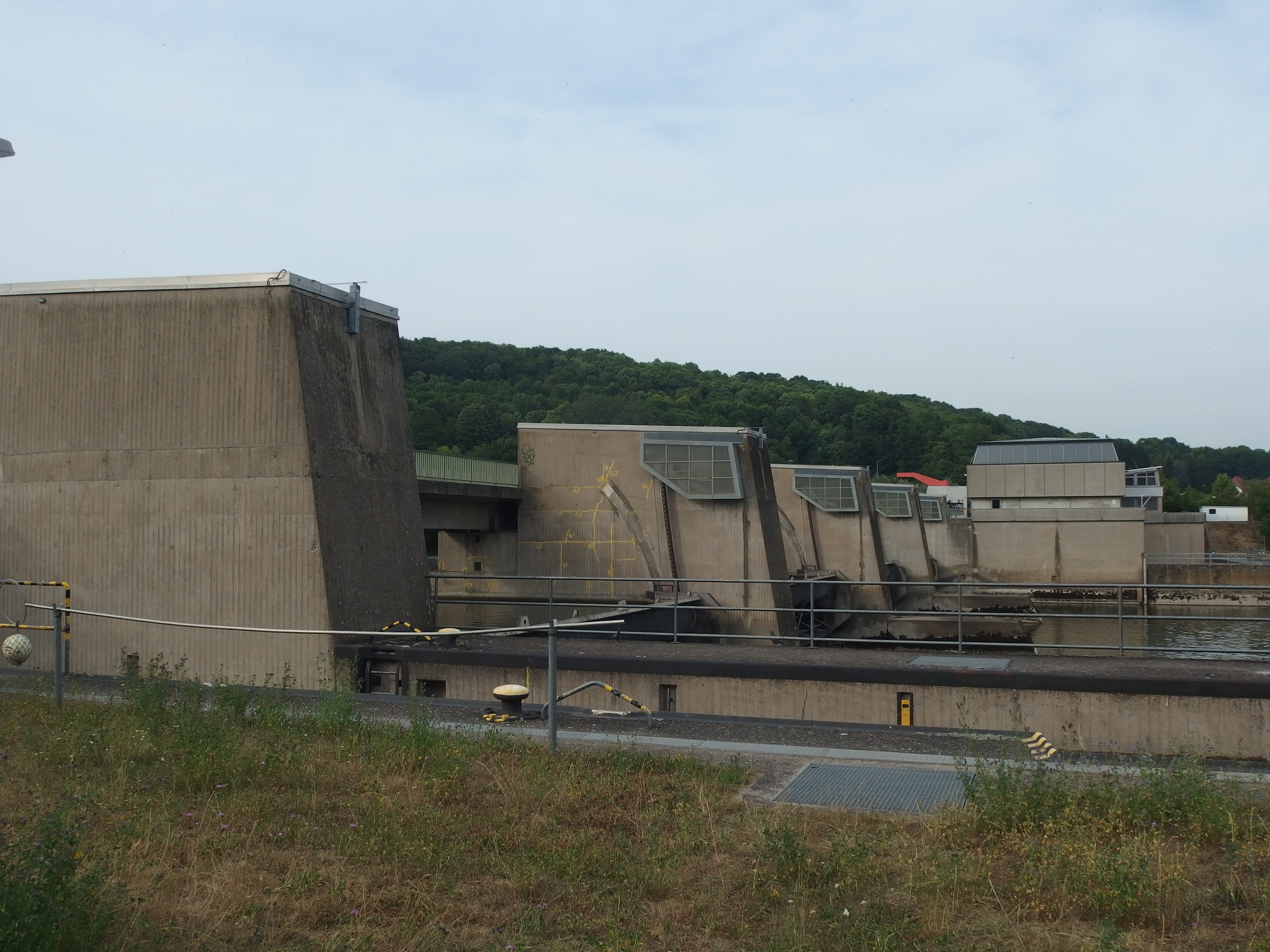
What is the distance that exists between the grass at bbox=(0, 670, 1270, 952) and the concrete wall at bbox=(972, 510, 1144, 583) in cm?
5882

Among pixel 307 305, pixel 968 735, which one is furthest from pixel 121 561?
pixel 968 735

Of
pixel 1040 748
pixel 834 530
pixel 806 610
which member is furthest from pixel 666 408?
pixel 1040 748

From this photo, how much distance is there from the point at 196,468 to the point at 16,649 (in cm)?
311

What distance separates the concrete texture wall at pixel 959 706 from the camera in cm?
1101

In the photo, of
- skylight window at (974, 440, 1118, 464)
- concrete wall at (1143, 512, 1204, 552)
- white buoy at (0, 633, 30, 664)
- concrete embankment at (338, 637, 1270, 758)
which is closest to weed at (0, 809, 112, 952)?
concrete embankment at (338, 637, 1270, 758)

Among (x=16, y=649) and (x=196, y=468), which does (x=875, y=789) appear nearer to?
(x=16, y=649)

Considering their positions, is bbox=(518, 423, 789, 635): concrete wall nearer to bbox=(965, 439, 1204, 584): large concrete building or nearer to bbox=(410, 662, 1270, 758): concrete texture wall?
bbox=(410, 662, 1270, 758): concrete texture wall

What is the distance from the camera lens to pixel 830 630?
4131cm

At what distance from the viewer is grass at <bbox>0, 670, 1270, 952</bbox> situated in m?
4.59

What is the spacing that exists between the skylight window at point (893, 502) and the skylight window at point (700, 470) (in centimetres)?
2702

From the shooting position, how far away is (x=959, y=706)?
1105 centimetres

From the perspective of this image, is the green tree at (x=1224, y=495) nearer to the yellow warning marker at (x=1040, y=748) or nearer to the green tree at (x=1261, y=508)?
the green tree at (x=1261, y=508)

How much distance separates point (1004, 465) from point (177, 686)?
216 ft

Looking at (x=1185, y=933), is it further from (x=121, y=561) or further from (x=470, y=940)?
(x=121, y=561)
